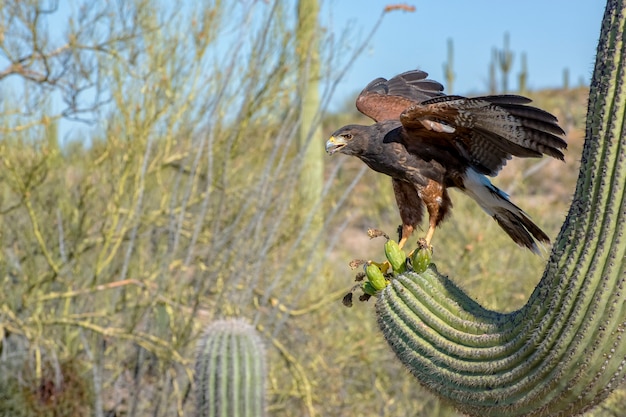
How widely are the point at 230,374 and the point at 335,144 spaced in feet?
7.68

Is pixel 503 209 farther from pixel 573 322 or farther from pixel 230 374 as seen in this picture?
pixel 230 374

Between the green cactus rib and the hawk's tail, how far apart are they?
1.25 meters

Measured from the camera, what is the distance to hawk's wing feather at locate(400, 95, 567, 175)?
3072mm

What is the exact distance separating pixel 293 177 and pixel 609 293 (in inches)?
215

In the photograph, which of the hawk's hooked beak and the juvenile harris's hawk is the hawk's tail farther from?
the hawk's hooked beak

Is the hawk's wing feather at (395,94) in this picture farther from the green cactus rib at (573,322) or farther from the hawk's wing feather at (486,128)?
the green cactus rib at (573,322)

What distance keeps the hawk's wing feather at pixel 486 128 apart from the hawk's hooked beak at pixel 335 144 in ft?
1.05

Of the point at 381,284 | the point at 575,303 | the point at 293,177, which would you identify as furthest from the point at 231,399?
the point at 575,303

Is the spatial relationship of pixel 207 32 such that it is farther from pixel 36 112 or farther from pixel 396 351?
pixel 396 351

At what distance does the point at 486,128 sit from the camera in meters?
3.32

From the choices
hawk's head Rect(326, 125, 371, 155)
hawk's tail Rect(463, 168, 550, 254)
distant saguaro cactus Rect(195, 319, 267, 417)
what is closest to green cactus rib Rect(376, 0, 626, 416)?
hawk's tail Rect(463, 168, 550, 254)

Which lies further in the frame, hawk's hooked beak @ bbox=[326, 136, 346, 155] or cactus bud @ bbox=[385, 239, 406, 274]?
hawk's hooked beak @ bbox=[326, 136, 346, 155]

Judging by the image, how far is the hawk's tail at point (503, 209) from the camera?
3.75 metres

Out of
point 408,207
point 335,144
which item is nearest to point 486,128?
point 408,207
